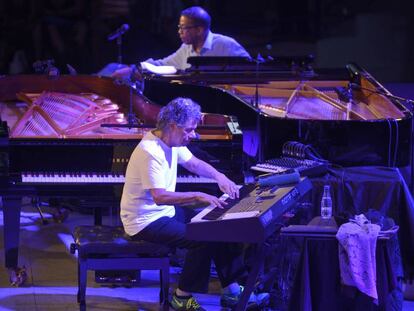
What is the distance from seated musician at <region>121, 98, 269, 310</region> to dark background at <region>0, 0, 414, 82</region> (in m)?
4.13

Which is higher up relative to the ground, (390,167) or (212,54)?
(212,54)

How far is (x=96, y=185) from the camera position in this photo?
5855mm

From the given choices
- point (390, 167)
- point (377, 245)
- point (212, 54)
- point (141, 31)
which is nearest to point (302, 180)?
point (377, 245)

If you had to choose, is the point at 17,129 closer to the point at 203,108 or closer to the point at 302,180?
the point at 203,108

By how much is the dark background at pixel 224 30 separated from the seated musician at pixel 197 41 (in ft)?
4.24

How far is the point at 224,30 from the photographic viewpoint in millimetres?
9742

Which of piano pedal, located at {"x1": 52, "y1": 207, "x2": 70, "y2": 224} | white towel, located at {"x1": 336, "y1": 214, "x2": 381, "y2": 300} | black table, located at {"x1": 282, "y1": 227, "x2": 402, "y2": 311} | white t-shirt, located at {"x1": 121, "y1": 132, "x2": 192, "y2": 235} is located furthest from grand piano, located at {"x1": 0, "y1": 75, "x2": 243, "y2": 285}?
piano pedal, located at {"x1": 52, "y1": 207, "x2": 70, "y2": 224}

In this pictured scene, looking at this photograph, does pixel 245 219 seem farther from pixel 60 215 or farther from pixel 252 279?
pixel 60 215

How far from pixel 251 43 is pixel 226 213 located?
537cm

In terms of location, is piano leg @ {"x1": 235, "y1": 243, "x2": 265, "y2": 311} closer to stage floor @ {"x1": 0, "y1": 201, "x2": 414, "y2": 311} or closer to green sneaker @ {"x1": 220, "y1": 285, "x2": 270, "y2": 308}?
green sneaker @ {"x1": 220, "y1": 285, "x2": 270, "y2": 308}

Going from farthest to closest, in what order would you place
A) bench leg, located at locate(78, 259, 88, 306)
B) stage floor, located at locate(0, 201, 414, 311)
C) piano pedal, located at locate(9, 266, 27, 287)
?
piano pedal, located at locate(9, 266, 27, 287) → stage floor, located at locate(0, 201, 414, 311) → bench leg, located at locate(78, 259, 88, 306)

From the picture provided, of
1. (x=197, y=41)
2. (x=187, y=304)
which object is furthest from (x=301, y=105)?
(x=187, y=304)

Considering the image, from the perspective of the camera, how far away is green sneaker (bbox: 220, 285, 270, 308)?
5496 millimetres

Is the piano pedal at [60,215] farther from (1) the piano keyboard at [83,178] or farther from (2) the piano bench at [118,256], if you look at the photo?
(2) the piano bench at [118,256]
